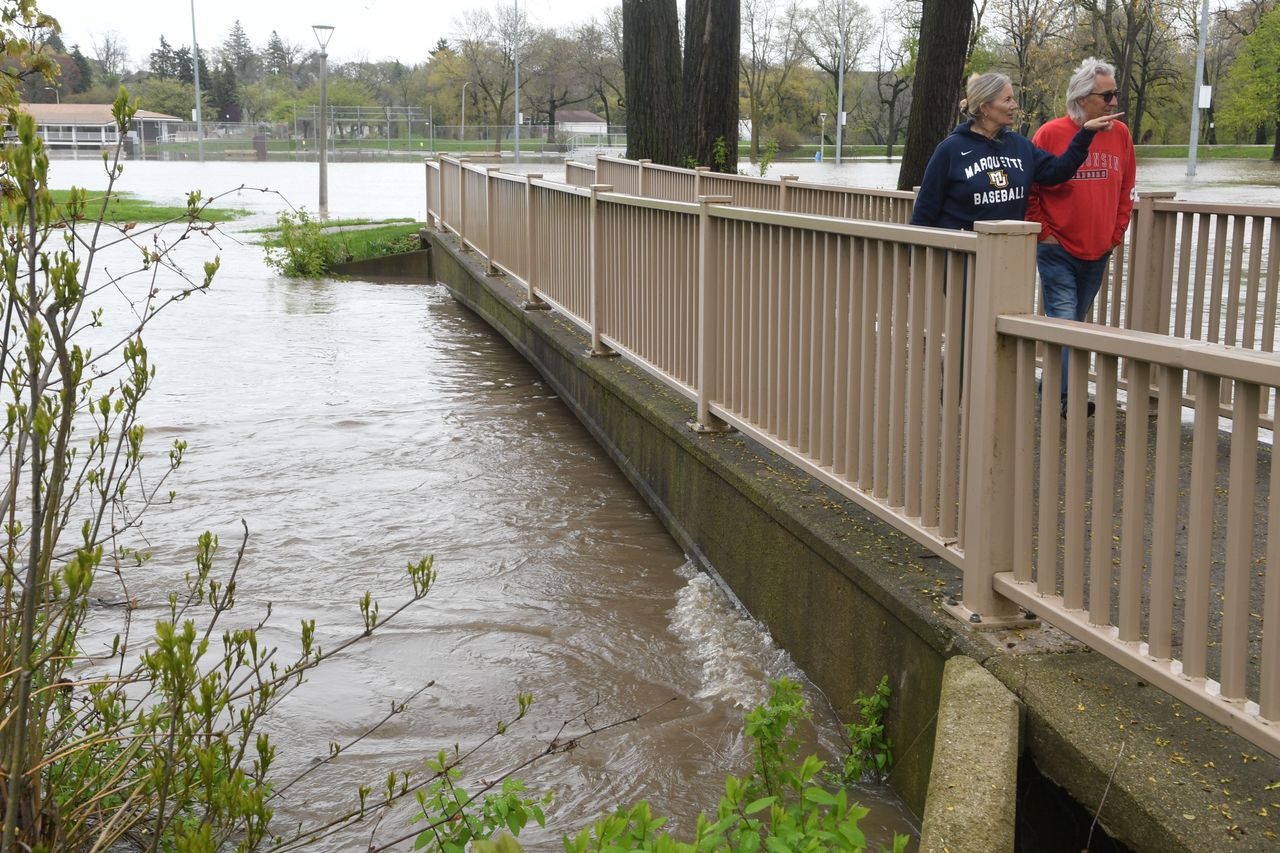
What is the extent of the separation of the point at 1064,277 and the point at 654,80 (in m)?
10.7

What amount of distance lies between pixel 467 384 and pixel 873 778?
26.2ft

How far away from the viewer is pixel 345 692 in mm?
5293

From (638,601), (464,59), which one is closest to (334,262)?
(638,601)

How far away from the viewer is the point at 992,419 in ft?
12.3

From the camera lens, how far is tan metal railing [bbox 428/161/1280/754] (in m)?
2.94

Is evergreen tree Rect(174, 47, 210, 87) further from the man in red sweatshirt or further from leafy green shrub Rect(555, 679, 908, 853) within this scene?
leafy green shrub Rect(555, 679, 908, 853)

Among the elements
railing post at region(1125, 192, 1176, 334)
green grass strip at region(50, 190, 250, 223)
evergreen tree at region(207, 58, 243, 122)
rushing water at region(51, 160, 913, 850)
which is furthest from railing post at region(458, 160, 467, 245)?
evergreen tree at region(207, 58, 243, 122)

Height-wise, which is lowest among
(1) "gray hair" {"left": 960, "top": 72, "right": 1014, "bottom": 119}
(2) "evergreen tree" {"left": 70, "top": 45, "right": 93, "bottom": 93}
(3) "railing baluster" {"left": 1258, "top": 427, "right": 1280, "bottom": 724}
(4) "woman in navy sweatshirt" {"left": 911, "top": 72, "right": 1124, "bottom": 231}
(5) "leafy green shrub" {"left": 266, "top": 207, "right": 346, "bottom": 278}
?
(5) "leafy green shrub" {"left": 266, "top": 207, "right": 346, "bottom": 278}

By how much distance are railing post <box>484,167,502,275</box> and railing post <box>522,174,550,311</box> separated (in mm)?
1811

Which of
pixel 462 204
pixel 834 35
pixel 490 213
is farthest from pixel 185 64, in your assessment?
pixel 490 213

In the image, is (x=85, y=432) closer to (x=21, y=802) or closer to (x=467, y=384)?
(x=467, y=384)

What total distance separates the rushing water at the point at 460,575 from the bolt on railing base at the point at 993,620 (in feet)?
2.06

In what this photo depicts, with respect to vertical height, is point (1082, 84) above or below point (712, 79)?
below

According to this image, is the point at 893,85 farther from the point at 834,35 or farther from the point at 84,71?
the point at 84,71
